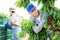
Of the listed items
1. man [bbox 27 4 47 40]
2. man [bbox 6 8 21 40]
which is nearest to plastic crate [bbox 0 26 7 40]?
man [bbox 6 8 21 40]

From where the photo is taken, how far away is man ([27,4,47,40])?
1486mm

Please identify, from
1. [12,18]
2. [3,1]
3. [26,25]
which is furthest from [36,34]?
[3,1]

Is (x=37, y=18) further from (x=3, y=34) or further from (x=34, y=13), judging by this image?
(x=3, y=34)

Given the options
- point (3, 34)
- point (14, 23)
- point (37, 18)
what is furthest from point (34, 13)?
point (3, 34)

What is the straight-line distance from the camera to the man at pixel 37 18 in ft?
4.88

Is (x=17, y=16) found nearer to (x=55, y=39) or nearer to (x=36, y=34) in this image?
(x=36, y=34)

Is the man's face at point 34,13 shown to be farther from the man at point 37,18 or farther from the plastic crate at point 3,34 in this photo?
the plastic crate at point 3,34

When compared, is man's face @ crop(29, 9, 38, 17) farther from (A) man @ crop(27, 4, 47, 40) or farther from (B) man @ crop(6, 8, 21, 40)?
(B) man @ crop(6, 8, 21, 40)

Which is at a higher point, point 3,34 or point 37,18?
point 37,18

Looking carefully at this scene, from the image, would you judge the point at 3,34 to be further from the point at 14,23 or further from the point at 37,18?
the point at 37,18

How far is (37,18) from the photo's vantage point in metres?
1.49

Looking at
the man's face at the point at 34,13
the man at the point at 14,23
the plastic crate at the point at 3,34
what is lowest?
the plastic crate at the point at 3,34

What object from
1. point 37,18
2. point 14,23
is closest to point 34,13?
point 37,18

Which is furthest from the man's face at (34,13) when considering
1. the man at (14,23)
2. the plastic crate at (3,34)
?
the plastic crate at (3,34)
